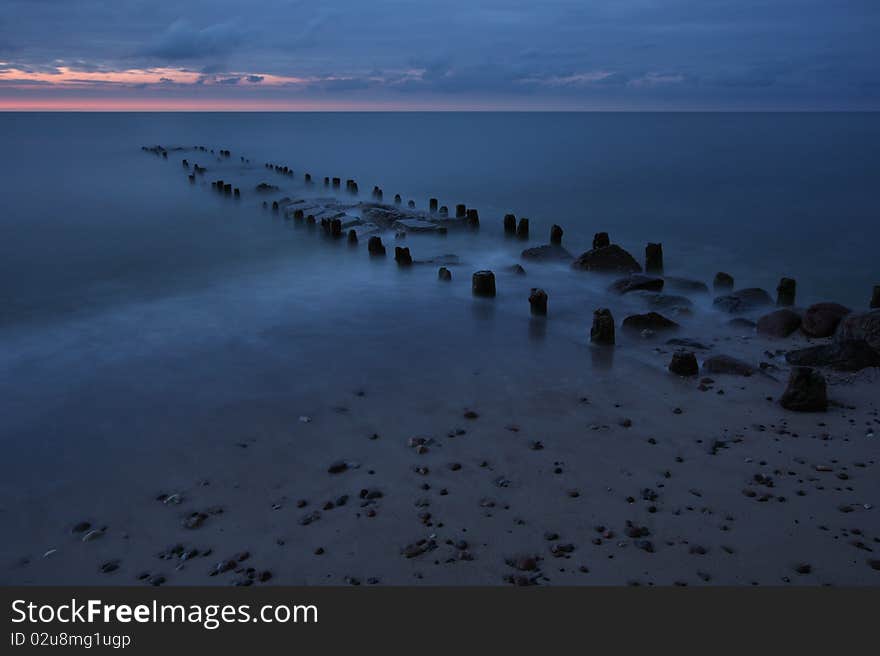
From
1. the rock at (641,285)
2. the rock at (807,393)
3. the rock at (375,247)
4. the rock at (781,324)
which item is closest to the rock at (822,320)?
the rock at (781,324)

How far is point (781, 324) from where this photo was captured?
11.2 m

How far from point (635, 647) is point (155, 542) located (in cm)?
422

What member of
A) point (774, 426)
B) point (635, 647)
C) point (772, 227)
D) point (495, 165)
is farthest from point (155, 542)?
point (495, 165)

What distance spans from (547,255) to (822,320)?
8462 millimetres

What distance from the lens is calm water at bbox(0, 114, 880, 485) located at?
9094mm

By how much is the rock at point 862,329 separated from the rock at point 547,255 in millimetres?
8838

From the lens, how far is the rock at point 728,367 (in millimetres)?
9273

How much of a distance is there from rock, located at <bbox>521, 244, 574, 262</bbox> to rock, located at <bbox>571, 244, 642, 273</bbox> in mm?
1182

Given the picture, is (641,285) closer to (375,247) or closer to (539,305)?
(539,305)

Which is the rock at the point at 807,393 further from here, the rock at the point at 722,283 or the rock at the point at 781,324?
the rock at the point at 722,283

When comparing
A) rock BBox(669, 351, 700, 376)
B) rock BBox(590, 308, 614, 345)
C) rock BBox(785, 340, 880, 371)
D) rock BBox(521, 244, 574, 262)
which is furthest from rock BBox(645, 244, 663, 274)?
rock BBox(669, 351, 700, 376)

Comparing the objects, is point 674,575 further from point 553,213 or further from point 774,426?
point 553,213

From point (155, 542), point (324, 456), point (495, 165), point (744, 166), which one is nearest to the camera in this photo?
point (155, 542)

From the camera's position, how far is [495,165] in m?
53.2
